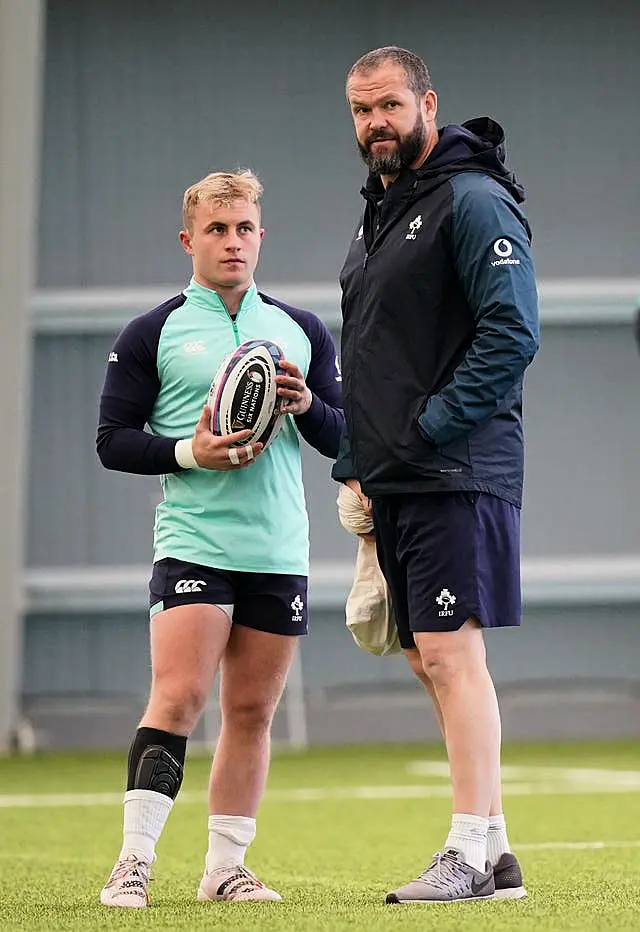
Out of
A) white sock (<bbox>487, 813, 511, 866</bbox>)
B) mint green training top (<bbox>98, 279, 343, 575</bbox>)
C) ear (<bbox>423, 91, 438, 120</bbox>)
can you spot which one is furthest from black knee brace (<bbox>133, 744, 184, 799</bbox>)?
ear (<bbox>423, 91, 438, 120</bbox>)

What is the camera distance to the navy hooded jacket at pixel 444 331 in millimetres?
3414

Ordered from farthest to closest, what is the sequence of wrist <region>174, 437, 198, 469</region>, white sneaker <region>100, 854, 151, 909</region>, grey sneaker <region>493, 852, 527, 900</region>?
wrist <region>174, 437, 198, 469</region>
grey sneaker <region>493, 852, 527, 900</region>
white sneaker <region>100, 854, 151, 909</region>

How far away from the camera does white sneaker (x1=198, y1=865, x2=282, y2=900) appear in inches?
144

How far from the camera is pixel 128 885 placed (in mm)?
3494

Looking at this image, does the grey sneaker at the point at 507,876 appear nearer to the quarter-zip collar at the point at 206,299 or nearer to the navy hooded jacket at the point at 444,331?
the navy hooded jacket at the point at 444,331

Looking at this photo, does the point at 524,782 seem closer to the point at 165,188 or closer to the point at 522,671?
the point at 522,671

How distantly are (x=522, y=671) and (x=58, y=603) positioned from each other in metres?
3.13

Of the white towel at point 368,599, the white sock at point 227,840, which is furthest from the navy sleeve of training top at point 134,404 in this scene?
the white sock at point 227,840

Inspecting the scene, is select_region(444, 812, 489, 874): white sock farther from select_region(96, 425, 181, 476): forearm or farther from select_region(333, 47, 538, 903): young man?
select_region(96, 425, 181, 476): forearm

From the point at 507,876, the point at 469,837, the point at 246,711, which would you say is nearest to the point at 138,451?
the point at 246,711

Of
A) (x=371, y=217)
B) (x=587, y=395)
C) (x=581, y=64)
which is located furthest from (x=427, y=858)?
(x=581, y=64)

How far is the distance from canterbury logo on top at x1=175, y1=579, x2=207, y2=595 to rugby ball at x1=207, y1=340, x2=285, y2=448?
0.31m

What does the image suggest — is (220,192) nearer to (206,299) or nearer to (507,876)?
(206,299)

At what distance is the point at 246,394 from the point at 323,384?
1.36 feet
